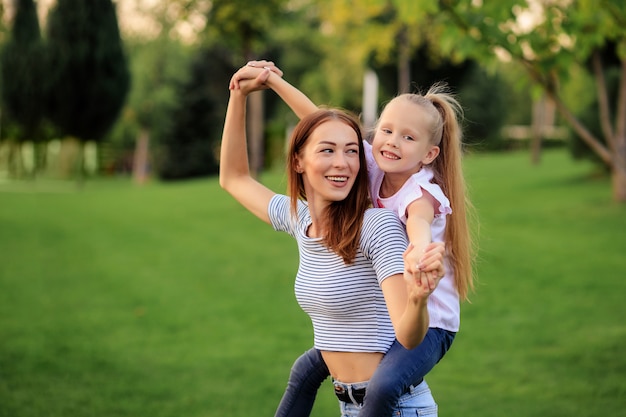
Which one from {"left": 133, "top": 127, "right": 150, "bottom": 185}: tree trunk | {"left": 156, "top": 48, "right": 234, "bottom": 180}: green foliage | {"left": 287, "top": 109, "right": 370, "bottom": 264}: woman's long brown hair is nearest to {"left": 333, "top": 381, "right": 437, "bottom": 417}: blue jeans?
{"left": 287, "top": 109, "right": 370, "bottom": 264}: woman's long brown hair

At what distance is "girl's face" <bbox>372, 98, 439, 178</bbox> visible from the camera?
2680 mm

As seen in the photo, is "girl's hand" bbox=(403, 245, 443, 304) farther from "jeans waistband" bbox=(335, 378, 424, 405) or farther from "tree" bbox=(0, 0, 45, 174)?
"tree" bbox=(0, 0, 45, 174)

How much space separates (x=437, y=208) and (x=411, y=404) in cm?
65

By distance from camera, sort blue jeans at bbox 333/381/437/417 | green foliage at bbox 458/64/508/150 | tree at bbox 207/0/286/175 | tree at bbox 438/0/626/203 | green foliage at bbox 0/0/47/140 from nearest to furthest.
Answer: blue jeans at bbox 333/381/437/417, tree at bbox 438/0/626/203, tree at bbox 207/0/286/175, green foliage at bbox 0/0/47/140, green foliage at bbox 458/64/508/150

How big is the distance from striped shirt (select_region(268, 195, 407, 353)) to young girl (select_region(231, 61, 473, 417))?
0.08 m

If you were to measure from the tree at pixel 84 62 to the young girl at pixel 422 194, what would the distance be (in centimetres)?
2434

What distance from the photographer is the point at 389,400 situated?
2.58 meters

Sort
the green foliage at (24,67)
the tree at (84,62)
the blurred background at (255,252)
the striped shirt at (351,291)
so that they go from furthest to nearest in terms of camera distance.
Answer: the green foliage at (24,67)
the tree at (84,62)
the blurred background at (255,252)
the striped shirt at (351,291)

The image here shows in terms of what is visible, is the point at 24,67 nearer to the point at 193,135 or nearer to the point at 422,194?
the point at 193,135

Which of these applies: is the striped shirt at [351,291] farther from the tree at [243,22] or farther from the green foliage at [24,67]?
the green foliage at [24,67]

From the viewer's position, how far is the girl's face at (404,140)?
8.79 feet

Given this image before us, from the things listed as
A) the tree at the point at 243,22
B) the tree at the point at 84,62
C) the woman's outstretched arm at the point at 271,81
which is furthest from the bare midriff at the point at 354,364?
the tree at the point at 84,62

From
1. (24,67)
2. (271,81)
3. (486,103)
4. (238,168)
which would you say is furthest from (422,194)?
(486,103)

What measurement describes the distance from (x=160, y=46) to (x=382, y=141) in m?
31.5
